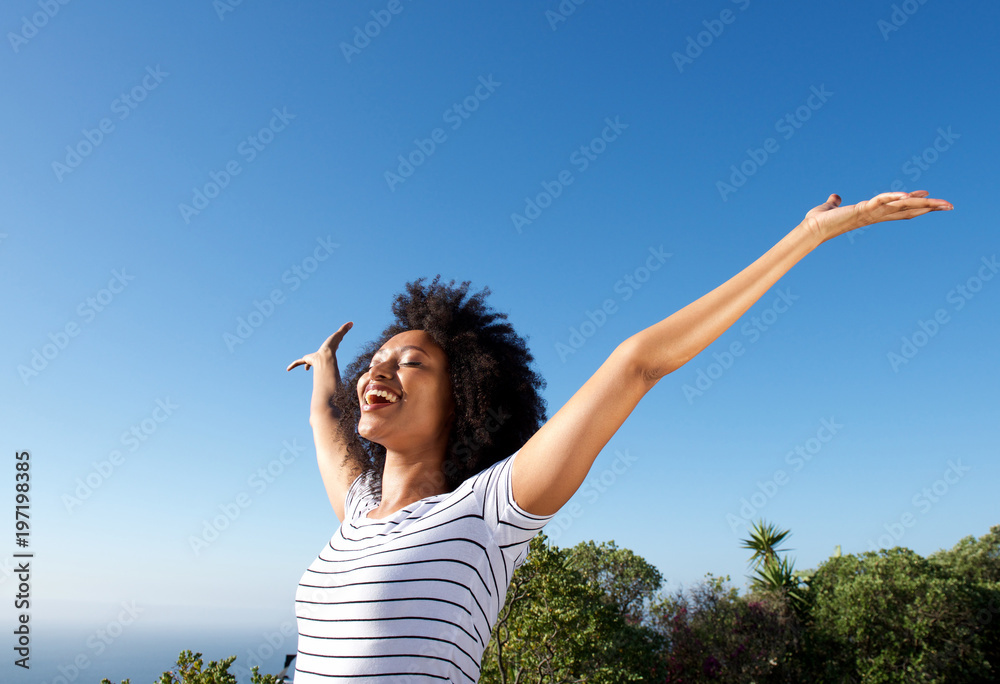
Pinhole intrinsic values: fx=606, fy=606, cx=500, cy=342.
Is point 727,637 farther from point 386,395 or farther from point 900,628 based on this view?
A: point 386,395

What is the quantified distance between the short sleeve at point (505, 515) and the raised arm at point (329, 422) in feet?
3.41

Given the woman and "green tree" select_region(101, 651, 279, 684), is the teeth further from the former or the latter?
"green tree" select_region(101, 651, 279, 684)

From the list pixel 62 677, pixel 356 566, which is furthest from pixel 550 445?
pixel 62 677

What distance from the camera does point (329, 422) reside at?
8.89 feet

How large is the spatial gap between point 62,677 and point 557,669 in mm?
7554

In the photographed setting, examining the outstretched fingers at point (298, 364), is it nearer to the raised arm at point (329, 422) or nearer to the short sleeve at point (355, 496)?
the raised arm at point (329, 422)

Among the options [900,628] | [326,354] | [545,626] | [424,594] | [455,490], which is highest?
[326,354]

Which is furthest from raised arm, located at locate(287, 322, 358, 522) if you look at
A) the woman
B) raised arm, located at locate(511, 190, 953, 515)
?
raised arm, located at locate(511, 190, 953, 515)

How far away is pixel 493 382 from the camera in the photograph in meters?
2.17

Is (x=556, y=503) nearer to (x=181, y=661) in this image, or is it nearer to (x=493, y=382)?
(x=493, y=382)

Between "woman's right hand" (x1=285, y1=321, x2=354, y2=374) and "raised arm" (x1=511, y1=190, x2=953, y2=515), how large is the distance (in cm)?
179

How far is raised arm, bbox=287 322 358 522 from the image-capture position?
2.49 metres

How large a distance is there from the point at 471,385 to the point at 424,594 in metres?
0.84

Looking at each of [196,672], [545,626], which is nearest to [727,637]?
[545,626]
